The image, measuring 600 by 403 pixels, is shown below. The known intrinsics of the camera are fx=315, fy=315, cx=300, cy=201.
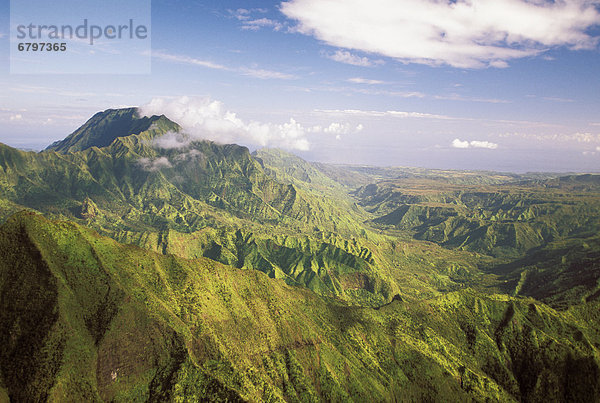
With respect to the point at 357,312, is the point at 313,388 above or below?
below

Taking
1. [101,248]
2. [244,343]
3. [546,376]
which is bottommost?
[546,376]

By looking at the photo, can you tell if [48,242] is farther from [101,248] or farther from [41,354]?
[41,354]

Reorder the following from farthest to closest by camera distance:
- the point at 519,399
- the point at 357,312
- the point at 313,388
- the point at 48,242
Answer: the point at 357,312, the point at 519,399, the point at 313,388, the point at 48,242

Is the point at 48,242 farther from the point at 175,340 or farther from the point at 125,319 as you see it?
the point at 175,340

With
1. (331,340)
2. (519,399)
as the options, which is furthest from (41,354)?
(519,399)

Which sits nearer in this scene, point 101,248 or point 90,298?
point 90,298

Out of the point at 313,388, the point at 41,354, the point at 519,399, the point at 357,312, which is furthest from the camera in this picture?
the point at 357,312

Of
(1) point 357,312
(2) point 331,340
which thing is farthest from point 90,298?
(1) point 357,312
